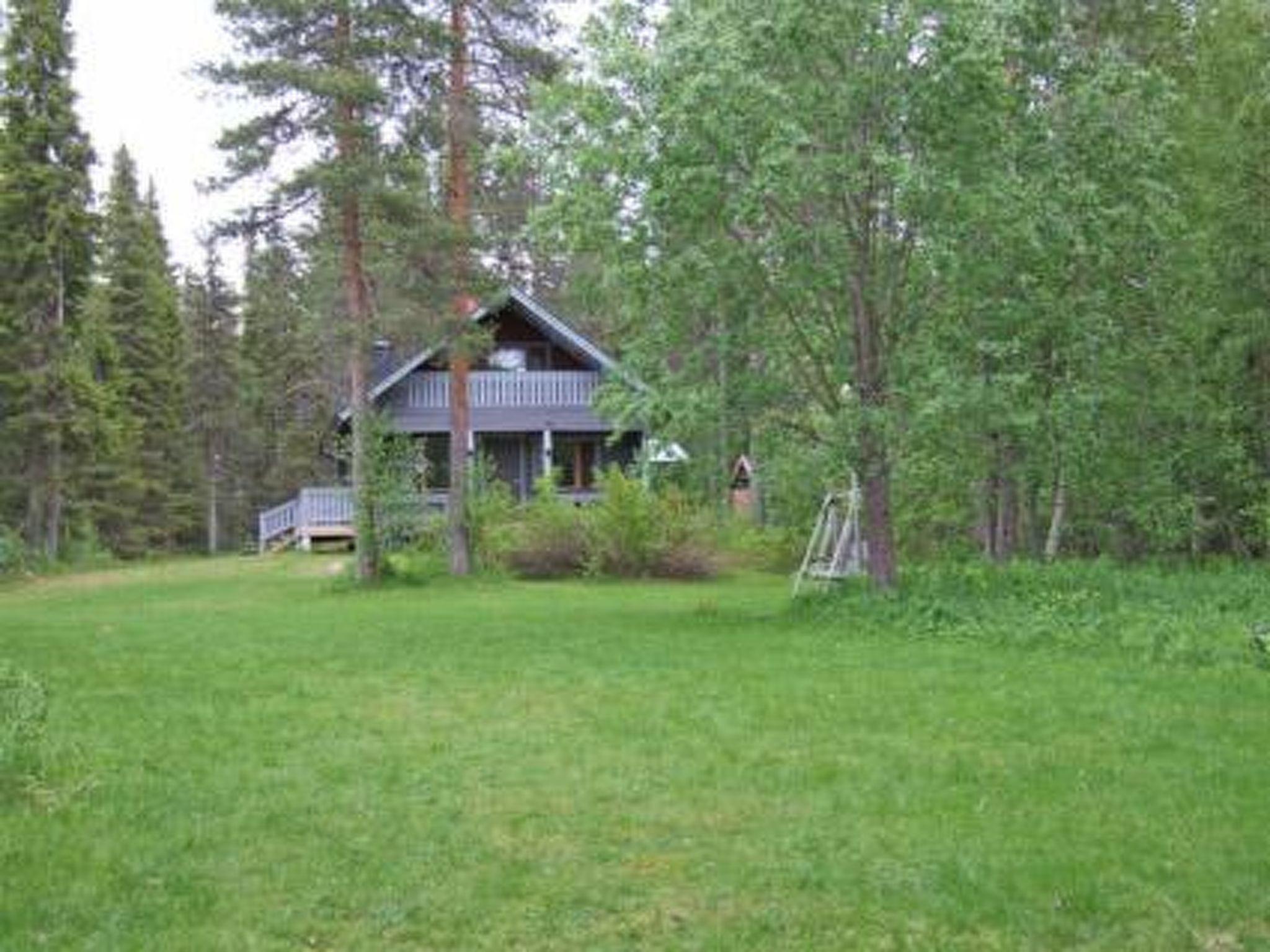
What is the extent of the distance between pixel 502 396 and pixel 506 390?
16cm

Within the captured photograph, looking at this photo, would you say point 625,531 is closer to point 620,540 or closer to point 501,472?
point 620,540

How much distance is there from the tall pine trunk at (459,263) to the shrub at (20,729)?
50.4ft

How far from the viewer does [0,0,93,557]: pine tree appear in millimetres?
31547

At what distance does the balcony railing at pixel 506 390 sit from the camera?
34875 mm

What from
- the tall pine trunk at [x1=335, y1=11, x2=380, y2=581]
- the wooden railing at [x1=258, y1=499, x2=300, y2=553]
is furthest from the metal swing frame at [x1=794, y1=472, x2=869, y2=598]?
the wooden railing at [x1=258, y1=499, x2=300, y2=553]

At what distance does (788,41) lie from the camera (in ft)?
49.6

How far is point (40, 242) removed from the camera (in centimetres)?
3200

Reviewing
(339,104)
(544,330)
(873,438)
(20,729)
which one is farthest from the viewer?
(544,330)

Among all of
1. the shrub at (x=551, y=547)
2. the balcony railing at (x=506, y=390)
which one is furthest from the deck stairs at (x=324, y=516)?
the shrub at (x=551, y=547)

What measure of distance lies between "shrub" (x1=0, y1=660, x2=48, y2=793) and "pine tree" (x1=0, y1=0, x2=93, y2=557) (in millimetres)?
25621

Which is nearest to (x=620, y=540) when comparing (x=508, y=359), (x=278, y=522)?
(x=508, y=359)

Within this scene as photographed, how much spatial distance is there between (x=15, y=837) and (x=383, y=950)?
2417mm

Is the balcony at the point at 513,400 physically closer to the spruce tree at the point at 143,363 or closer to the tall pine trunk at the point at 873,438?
the spruce tree at the point at 143,363

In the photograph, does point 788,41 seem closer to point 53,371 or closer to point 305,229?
point 305,229
